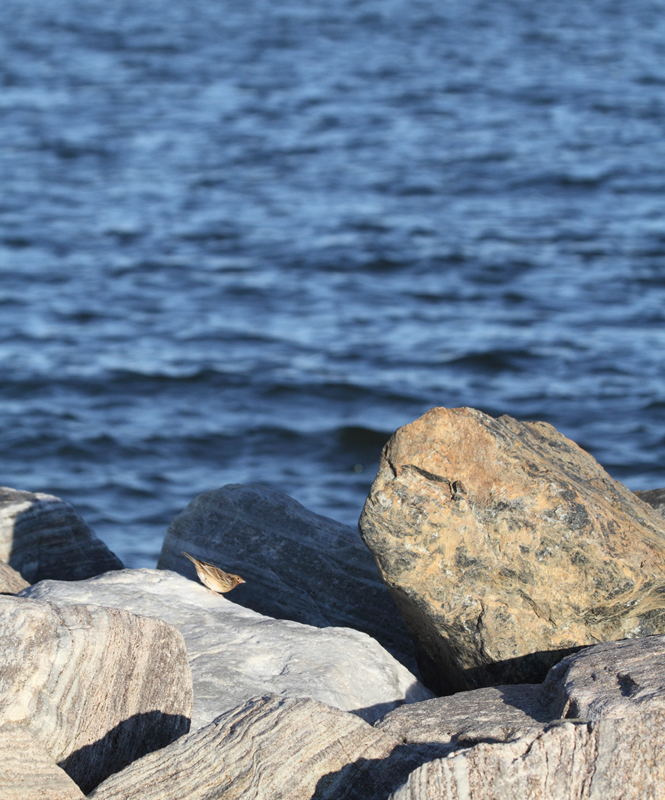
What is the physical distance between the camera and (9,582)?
3.72 metres

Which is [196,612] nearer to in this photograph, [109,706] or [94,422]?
[109,706]

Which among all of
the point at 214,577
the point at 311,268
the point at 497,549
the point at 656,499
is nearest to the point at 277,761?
the point at 497,549

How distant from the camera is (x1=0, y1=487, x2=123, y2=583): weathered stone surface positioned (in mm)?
4422

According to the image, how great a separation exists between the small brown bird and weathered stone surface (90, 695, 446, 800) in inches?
53.0

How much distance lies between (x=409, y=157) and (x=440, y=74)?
649 cm

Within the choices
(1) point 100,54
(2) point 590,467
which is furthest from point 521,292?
(1) point 100,54

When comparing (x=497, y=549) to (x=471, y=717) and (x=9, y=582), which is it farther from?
(x=9, y=582)

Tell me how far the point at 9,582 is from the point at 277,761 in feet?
5.89

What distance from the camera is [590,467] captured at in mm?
3568

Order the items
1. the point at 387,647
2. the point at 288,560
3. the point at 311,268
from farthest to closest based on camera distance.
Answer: the point at 311,268 → the point at 288,560 → the point at 387,647

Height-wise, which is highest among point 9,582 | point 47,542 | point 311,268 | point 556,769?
point 556,769

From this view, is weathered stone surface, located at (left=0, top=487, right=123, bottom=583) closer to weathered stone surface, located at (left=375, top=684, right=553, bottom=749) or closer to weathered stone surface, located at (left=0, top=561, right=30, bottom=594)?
weathered stone surface, located at (left=0, top=561, right=30, bottom=594)

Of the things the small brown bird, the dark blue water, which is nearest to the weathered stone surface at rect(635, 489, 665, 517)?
the small brown bird

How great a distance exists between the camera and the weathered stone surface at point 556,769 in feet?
6.66
